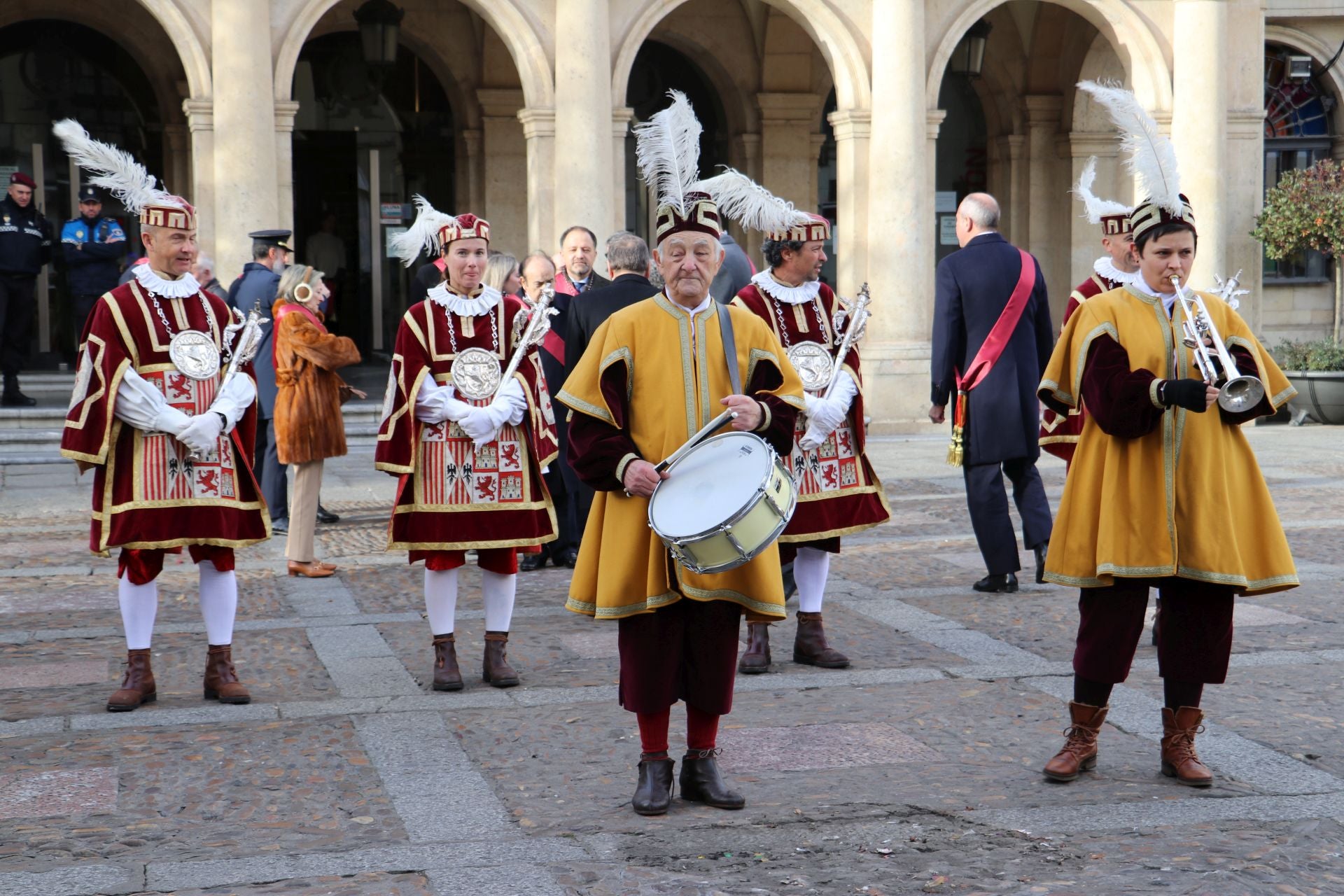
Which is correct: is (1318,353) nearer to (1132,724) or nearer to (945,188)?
(945,188)

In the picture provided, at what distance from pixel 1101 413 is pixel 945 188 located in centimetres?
1826

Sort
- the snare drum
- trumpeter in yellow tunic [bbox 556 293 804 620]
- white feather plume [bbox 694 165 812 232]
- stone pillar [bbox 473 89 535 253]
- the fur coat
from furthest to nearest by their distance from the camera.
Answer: stone pillar [bbox 473 89 535 253] < the fur coat < white feather plume [bbox 694 165 812 232] < trumpeter in yellow tunic [bbox 556 293 804 620] < the snare drum

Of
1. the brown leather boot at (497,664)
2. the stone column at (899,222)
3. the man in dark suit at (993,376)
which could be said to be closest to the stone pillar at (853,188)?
the stone column at (899,222)

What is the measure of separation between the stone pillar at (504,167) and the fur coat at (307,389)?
1067 centimetres

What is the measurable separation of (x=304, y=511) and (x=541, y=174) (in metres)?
8.47

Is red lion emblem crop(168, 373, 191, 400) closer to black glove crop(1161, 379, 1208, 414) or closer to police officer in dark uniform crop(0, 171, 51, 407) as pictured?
black glove crop(1161, 379, 1208, 414)

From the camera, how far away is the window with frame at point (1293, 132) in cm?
2138

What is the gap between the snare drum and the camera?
416cm

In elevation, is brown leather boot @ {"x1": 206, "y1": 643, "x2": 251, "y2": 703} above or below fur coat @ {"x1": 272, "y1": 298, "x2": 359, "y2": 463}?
below

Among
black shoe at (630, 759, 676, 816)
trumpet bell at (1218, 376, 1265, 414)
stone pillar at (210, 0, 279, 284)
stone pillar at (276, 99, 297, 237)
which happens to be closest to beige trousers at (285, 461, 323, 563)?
black shoe at (630, 759, 676, 816)

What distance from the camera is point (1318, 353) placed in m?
17.6

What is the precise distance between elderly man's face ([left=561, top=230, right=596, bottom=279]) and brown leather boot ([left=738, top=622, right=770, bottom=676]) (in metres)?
3.14

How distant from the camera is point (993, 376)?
811cm

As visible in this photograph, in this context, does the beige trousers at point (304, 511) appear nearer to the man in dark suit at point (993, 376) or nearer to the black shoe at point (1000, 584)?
the man in dark suit at point (993, 376)
